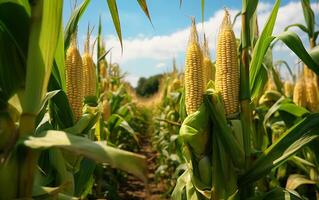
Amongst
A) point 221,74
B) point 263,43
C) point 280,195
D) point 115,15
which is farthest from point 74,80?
point 280,195

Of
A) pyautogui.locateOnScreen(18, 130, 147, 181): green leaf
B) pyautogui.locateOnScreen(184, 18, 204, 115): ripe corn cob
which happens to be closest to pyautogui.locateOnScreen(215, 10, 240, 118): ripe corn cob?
pyautogui.locateOnScreen(184, 18, 204, 115): ripe corn cob

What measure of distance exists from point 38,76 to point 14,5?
28cm

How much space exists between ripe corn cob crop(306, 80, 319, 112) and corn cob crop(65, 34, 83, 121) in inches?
105

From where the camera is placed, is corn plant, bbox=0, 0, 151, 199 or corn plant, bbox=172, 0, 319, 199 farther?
corn plant, bbox=172, 0, 319, 199

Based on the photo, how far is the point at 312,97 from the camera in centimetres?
373

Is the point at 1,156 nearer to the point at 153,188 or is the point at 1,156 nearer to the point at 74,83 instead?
the point at 74,83

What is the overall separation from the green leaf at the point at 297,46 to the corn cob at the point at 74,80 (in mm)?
1172

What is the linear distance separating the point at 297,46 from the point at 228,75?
1.38ft

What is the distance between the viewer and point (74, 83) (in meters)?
2.00

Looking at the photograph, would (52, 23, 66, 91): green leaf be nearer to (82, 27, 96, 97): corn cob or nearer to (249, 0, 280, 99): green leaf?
(82, 27, 96, 97): corn cob

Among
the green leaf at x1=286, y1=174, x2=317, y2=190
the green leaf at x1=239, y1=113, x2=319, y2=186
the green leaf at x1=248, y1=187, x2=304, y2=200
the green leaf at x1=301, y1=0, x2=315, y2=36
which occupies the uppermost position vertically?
the green leaf at x1=301, y1=0, x2=315, y2=36

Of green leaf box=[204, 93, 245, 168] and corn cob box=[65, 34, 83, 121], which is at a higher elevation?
corn cob box=[65, 34, 83, 121]

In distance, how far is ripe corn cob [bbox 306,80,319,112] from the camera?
12.2 feet

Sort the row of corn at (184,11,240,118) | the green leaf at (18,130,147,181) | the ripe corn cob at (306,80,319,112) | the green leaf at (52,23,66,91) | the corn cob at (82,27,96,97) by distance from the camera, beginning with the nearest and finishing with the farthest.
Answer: the green leaf at (18,130,147,181)
the green leaf at (52,23,66,91)
the row of corn at (184,11,240,118)
the corn cob at (82,27,96,97)
the ripe corn cob at (306,80,319,112)
